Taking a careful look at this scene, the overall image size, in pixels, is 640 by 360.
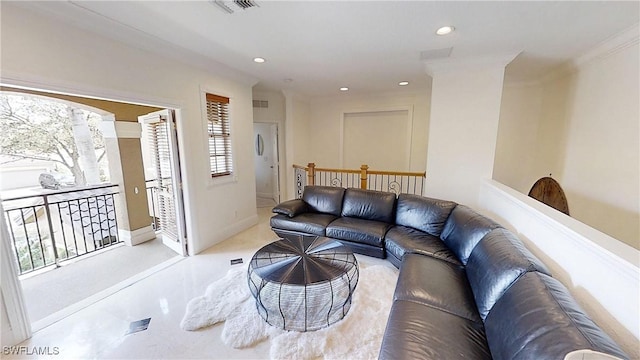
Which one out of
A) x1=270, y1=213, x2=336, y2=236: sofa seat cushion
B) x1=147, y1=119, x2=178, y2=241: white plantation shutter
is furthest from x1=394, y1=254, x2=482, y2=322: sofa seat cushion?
x1=147, y1=119, x2=178, y2=241: white plantation shutter

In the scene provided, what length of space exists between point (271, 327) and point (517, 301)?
1.71 m

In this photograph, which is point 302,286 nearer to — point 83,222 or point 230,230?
point 230,230

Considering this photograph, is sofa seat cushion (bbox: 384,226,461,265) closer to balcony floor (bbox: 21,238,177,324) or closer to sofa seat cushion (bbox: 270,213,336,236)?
sofa seat cushion (bbox: 270,213,336,236)

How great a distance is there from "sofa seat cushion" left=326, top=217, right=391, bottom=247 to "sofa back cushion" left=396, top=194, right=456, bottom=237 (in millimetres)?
273

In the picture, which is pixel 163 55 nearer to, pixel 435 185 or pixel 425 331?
pixel 425 331

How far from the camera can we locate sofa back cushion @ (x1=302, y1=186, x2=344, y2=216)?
12.2ft

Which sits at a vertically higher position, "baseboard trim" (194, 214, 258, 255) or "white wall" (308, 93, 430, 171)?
"white wall" (308, 93, 430, 171)

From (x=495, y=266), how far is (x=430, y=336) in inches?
29.0

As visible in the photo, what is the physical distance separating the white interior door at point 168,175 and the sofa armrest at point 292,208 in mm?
1319

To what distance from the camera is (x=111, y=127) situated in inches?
138

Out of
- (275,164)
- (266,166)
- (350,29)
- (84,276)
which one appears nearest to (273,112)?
(275,164)

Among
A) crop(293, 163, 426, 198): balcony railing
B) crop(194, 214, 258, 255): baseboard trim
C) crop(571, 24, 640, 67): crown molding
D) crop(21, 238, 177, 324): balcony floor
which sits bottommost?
crop(21, 238, 177, 324): balcony floor

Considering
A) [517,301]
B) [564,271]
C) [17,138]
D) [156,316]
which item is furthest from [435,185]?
[17,138]

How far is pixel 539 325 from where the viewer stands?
1.10 meters
